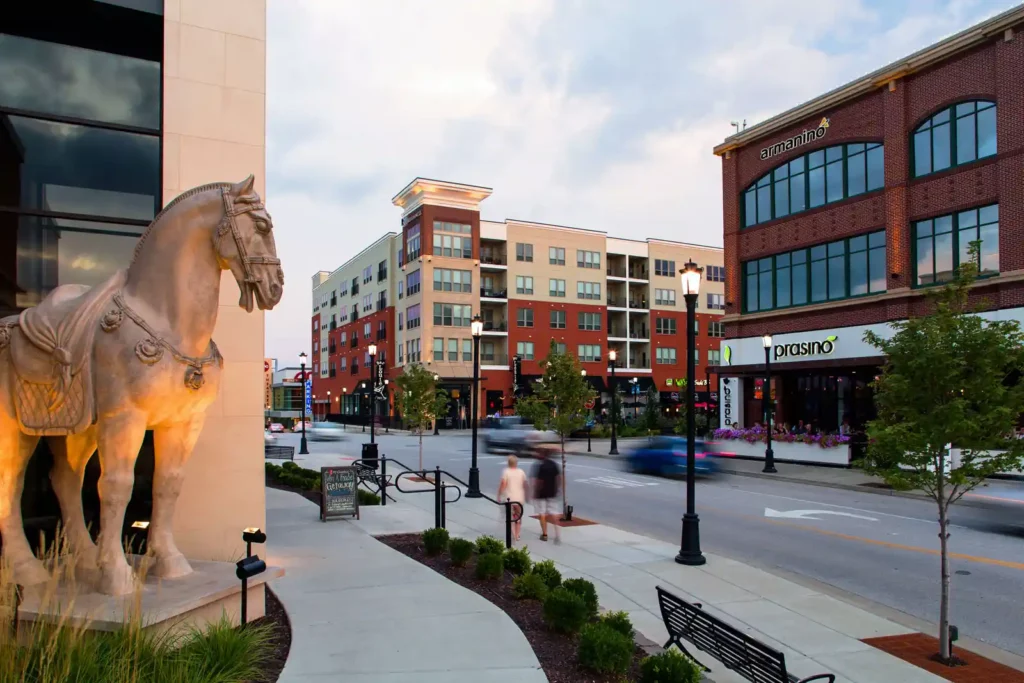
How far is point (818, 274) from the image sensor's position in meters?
32.9

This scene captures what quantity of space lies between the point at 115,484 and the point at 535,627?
407cm

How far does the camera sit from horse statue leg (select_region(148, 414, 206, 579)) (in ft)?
19.6

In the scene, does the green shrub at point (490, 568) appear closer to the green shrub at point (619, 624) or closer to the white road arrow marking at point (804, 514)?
Answer: the green shrub at point (619, 624)

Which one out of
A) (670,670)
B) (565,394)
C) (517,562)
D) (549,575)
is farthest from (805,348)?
(670,670)

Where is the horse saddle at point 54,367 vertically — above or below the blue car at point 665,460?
above

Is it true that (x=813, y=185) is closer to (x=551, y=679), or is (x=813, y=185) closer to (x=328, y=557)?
(x=328, y=557)

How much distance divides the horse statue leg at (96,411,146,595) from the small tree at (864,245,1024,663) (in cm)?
789

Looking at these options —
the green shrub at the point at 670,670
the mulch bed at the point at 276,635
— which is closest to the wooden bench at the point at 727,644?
the green shrub at the point at 670,670

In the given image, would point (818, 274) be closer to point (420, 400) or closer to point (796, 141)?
point (796, 141)

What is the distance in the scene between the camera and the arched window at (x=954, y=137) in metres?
26.2

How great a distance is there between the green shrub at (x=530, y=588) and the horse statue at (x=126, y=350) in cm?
409

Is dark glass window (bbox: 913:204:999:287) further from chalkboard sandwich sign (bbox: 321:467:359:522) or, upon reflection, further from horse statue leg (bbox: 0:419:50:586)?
horse statue leg (bbox: 0:419:50:586)

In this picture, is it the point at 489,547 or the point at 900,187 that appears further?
the point at 900,187

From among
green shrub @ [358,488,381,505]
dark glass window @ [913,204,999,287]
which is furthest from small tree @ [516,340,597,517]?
dark glass window @ [913,204,999,287]
